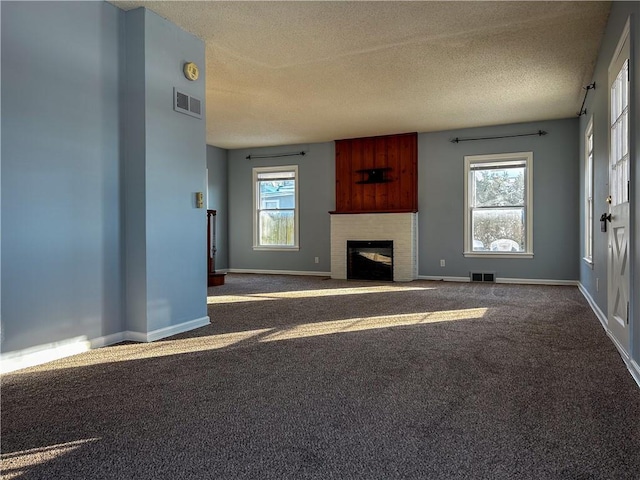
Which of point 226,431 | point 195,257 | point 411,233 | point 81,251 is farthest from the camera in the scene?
point 411,233

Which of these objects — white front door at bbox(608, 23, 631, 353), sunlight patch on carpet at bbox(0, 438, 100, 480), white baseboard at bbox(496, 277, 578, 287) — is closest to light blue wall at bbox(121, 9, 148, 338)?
sunlight patch on carpet at bbox(0, 438, 100, 480)

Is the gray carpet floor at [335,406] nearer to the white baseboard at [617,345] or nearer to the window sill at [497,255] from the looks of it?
the white baseboard at [617,345]

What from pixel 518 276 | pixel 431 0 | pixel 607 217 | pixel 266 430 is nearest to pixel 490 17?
pixel 431 0

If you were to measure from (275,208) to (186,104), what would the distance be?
541cm

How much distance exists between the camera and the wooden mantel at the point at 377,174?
8.00 metres

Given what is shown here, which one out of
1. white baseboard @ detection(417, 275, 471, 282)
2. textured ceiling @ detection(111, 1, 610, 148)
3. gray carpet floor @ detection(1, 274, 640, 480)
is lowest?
white baseboard @ detection(417, 275, 471, 282)

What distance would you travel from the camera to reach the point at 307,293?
620cm

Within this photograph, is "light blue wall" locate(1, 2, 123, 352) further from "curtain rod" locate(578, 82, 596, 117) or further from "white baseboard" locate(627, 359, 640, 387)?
"curtain rod" locate(578, 82, 596, 117)

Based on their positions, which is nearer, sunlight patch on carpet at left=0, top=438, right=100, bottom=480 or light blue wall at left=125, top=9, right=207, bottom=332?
sunlight patch on carpet at left=0, top=438, right=100, bottom=480

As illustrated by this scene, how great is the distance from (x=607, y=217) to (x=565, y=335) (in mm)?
1019

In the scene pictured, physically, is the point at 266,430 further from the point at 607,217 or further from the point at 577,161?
the point at 577,161

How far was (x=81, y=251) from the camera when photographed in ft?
10.4

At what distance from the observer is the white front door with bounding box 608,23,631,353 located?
2.96m

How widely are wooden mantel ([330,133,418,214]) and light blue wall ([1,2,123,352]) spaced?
533cm
